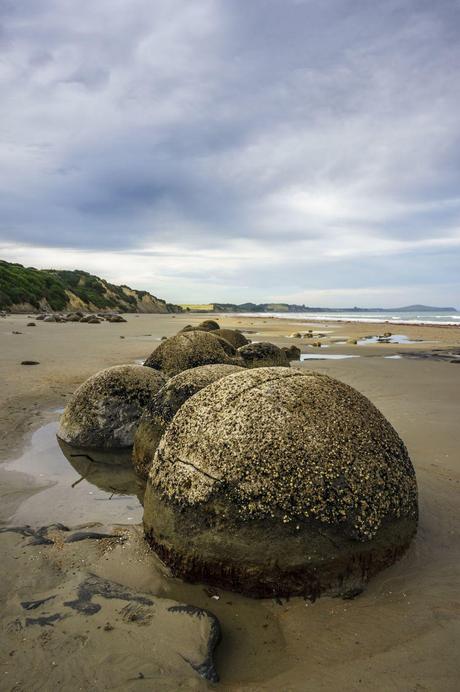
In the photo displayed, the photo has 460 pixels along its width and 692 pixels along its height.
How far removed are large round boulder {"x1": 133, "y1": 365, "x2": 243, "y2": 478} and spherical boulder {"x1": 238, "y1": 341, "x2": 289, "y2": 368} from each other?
641 cm

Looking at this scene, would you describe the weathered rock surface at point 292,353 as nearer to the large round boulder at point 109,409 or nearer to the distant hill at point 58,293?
the large round boulder at point 109,409

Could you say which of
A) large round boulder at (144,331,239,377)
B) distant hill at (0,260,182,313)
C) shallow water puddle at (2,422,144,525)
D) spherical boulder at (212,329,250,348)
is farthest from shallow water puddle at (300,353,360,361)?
distant hill at (0,260,182,313)

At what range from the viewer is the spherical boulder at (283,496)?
2.95 m

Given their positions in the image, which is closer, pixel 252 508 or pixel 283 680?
pixel 283 680

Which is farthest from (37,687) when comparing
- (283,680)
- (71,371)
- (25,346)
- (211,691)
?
(25,346)

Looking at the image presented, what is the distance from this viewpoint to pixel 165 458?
11.4ft

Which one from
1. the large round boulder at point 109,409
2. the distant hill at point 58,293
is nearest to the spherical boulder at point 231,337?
the large round boulder at point 109,409

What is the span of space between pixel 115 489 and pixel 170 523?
6.42ft

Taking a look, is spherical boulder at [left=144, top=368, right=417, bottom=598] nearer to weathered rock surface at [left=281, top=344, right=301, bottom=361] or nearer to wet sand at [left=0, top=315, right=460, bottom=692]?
wet sand at [left=0, top=315, right=460, bottom=692]

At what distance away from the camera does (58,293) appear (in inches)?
2469

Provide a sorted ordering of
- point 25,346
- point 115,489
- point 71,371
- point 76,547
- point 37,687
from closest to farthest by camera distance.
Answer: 1. point 37,687
2. point 76,547
3. point 115,489
4. point 71,371
5. point 25,346

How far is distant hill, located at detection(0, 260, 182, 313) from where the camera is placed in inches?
2135

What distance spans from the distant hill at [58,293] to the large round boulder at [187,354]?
48.2 metres

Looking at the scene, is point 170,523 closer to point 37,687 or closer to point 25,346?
point 37,687
